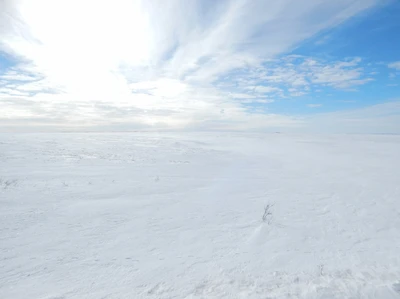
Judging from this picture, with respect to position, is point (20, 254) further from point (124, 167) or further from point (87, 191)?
point (124, 167)

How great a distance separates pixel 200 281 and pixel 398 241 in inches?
170

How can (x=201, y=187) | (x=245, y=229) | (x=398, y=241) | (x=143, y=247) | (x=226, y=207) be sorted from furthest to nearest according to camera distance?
(x=201, y=187) < (x=226, y=207) < (x=245, y=229) < (x=398, y=241) < (x=143, y=247)

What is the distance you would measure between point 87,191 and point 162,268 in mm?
4598

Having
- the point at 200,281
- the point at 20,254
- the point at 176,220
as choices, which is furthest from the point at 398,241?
the point at 20,254

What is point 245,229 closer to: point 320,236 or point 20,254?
point 320,236

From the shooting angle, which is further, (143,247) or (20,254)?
(143,247)

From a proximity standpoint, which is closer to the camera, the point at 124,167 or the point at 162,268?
the point at 162,268

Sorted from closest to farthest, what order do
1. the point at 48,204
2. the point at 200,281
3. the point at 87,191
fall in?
the point at 200,281 < the point at 48,204 < the point at 87,191

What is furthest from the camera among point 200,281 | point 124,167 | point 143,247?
point 124,167

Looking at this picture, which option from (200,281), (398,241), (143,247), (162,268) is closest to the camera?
(200,281)

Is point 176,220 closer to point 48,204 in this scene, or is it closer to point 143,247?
point 143,247

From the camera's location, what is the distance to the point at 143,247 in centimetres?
422

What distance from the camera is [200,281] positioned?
339 cm

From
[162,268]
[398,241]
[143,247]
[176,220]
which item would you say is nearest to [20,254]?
[143,247]
